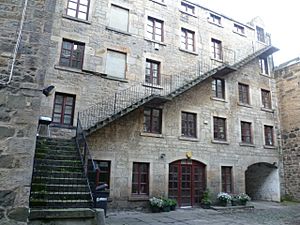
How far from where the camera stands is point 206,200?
13016 millimetres

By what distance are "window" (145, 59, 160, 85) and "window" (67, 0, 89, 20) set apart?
13.2 ft

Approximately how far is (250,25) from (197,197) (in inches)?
527

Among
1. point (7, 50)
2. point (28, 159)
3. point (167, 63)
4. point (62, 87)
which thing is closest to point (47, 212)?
point (28, 159)

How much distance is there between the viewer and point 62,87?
11367 millimetres

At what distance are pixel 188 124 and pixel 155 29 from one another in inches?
230

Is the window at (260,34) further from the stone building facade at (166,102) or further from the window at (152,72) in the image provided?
the window at (152,72)

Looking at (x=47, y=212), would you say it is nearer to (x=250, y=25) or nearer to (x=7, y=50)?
(x=7, y=50)

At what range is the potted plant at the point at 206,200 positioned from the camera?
42.4 feet

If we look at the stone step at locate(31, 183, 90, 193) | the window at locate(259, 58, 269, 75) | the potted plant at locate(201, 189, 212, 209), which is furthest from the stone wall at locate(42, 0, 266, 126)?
the potted plant at locate(201, 189, 212, 209)

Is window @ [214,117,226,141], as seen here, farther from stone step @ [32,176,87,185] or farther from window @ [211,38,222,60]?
stone step @ [32,176,87,185]

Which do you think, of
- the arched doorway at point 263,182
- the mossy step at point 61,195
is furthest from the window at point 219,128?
the mossy step at point 61,195

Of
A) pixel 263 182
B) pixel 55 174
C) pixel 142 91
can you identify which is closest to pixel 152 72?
pixel 142 91

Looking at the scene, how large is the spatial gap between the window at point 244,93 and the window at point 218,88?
153 cm

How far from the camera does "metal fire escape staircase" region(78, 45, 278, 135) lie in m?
11.3
